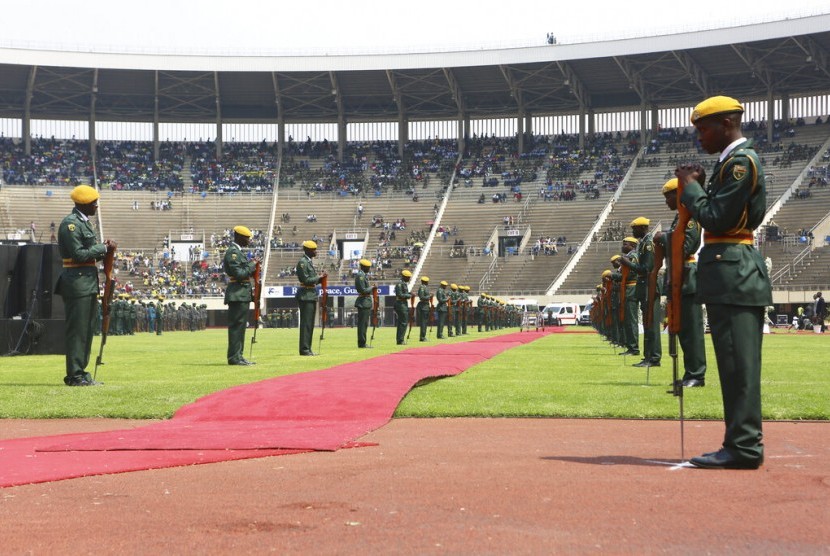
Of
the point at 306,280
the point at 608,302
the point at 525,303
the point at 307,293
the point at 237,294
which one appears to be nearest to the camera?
the point at 237,294

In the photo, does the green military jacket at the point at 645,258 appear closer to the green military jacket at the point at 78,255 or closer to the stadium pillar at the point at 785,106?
the green military jacket at the point at 78,255

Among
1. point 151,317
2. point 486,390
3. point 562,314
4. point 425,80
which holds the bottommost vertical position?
point 562,314

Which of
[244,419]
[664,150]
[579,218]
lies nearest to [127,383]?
[244,419]

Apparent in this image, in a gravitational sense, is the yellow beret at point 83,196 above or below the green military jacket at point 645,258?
above

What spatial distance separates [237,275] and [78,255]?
5.06 metres

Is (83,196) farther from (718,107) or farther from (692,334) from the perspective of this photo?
(718,107)

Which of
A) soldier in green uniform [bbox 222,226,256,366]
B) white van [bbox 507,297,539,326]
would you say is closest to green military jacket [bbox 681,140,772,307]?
soldier in green uniform [bbox 222,226,256,366]

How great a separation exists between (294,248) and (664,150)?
2473 cm

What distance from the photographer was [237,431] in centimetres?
802

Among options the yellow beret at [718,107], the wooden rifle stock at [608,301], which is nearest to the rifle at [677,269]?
the yellow beret at [718,107]

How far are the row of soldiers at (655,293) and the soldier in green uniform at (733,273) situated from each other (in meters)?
0.24

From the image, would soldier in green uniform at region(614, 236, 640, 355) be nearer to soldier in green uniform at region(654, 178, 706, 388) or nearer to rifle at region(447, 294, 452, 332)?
soldier in green uniform at region(654, 178, 706, 388)

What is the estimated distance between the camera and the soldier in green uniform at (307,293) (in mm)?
19984

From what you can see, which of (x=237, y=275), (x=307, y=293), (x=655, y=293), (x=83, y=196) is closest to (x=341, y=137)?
(x=307, y=293)
